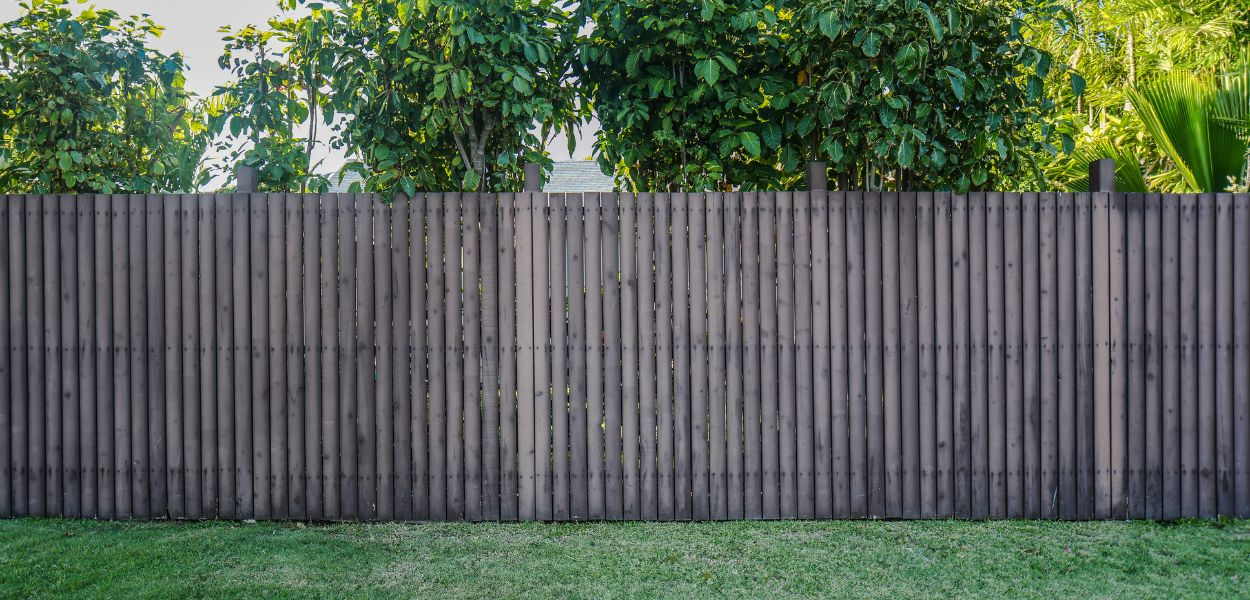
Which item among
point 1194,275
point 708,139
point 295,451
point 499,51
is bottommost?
point 295,451

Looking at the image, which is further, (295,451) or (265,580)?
(295,451)

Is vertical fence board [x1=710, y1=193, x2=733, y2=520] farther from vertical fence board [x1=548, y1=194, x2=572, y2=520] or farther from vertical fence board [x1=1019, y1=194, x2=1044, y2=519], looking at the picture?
vertical fence board [x1=1019, y1=194, x2=1044, y2=519]

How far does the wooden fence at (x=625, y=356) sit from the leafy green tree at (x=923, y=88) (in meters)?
0.28

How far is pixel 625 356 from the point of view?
4141mm

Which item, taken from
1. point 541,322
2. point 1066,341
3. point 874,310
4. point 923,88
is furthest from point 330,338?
point 1066,341

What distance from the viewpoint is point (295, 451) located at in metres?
4.17

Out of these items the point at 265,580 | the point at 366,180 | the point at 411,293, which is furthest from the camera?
the point at 366,180

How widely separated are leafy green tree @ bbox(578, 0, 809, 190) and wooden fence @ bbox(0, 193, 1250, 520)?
388 mm

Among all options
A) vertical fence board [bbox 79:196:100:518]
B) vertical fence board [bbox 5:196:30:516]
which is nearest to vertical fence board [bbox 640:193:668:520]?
vertical fence board [bbox 79:196:100:518]

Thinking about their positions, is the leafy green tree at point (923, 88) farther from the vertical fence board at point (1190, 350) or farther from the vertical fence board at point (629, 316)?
the vertical fence board at point (629, 316)

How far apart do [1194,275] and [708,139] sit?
255 centimetres

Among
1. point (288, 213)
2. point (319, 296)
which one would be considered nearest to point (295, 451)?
point (319, 296)

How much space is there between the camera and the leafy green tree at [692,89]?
13.6ft

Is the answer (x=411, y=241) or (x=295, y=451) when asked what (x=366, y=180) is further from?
(x=295, y=451)
